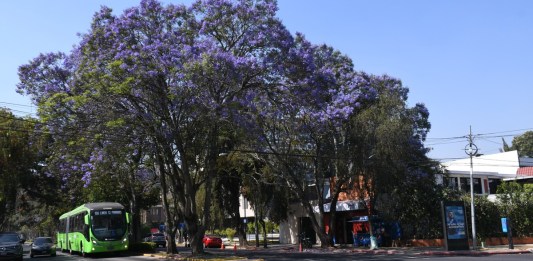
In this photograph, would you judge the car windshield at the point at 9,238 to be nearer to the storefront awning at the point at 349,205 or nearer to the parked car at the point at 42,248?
the parked car at the point at 42,248

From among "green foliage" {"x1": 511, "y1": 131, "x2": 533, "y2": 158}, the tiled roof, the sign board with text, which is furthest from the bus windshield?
"green foliage" {"x1": 511, "y1": 131, "x2": 533, "y2": 158}

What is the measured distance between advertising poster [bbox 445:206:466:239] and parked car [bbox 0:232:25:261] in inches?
981

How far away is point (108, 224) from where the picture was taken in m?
29.4

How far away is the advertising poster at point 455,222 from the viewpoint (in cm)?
2894

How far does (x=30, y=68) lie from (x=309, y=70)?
1879 centimetres

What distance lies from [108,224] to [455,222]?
67.2 feet

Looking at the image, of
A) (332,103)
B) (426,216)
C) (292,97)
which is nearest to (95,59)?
(292,97)

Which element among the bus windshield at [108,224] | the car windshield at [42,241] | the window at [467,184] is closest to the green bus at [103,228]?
the bus windshield at [108,224]

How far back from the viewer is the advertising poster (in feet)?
94.9

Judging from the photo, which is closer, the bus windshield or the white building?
the bus windshield

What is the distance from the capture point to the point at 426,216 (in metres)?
35.8

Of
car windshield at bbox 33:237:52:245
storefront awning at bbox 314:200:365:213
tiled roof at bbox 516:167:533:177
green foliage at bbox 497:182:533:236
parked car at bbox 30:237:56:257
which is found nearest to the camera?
green foliage at bbox 497:182:533:236

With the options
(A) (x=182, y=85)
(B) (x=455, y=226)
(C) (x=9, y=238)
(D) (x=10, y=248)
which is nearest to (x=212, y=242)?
(C) (x=9, y=238)

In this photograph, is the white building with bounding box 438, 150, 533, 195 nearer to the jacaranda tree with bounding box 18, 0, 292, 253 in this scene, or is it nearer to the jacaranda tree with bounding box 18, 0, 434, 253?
the jacaranda tree with bounding box 18, 0, 434, 253
